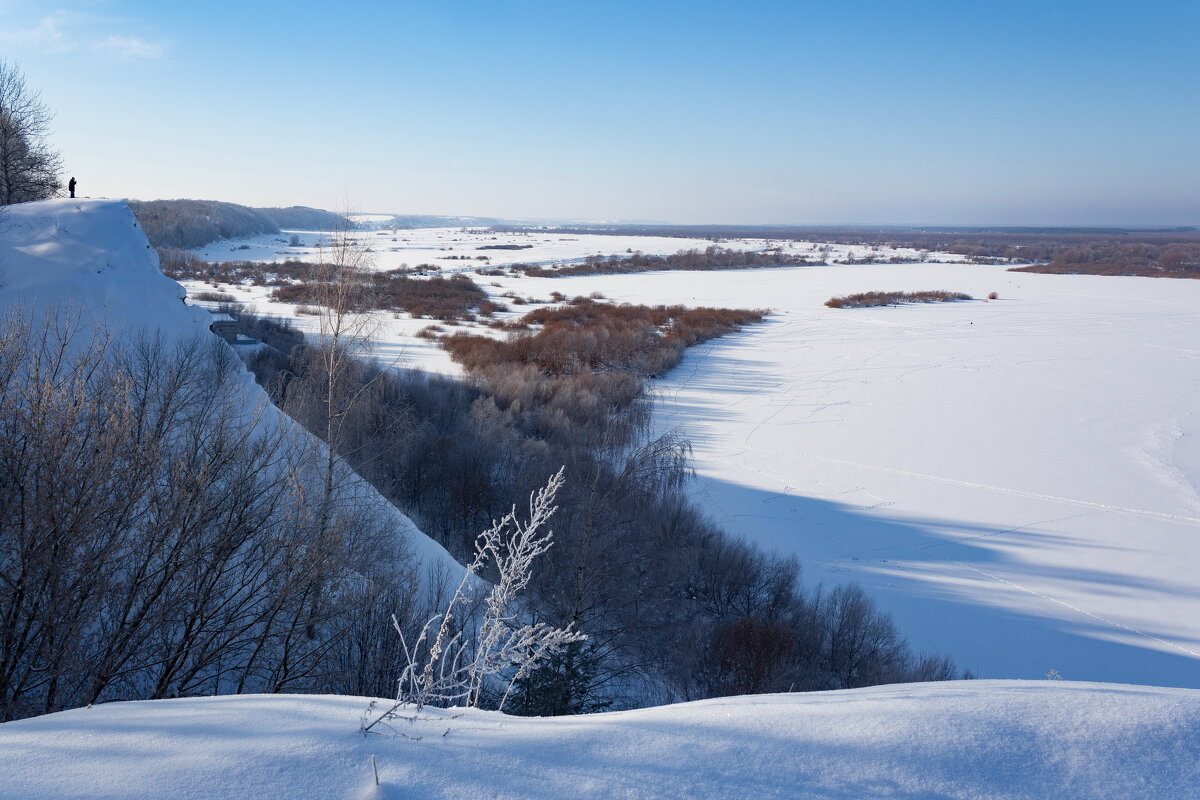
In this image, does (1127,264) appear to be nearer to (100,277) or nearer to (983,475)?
(983,475)

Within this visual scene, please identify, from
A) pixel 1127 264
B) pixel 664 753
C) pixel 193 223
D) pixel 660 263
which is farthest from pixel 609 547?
pixel 1127 264

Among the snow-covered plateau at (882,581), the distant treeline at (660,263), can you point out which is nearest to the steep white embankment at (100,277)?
the snow-covered plateau at (882,581)

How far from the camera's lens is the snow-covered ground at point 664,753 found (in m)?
2.37

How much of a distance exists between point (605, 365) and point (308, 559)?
19.2 metres

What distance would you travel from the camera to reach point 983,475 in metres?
15.9

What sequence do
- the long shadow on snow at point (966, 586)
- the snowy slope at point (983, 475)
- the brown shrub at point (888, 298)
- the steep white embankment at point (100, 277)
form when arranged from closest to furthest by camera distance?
the steep white embankment at point (100, 277) < the long shadow on snow at point (966, 586) < the snowy slope at point (983, 475) < the brown shrub at point (888, 298)

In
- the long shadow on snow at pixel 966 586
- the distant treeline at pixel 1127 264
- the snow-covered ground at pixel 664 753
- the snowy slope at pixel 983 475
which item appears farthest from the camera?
the distant treeline at pixel 1127 264

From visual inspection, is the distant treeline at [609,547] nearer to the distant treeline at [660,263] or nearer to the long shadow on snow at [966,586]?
the long shadow on snow at [966,586]

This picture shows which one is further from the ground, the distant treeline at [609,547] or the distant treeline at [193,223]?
the distant treeline at [193,223]

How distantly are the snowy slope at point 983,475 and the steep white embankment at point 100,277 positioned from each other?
24.4 feet

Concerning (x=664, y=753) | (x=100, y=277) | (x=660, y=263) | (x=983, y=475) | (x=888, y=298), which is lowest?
(x=983, y=475)

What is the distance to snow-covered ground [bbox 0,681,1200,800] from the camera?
7.78 ft

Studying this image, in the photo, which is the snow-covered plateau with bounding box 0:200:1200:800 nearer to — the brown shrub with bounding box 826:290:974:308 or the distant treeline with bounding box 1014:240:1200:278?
the brown shrub with bounding box 826:290:974:308

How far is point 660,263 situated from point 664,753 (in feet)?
228
